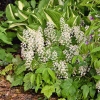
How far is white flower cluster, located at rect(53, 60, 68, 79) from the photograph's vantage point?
13.7ft

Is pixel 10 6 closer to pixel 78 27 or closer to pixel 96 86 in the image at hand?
pixel 78 27

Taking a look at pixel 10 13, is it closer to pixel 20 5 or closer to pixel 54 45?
pixel 20 5

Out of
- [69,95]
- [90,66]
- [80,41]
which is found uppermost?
[80,41]

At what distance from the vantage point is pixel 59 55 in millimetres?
4309

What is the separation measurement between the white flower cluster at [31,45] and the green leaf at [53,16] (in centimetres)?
25

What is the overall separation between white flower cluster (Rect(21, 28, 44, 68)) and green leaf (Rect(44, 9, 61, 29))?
251 mm

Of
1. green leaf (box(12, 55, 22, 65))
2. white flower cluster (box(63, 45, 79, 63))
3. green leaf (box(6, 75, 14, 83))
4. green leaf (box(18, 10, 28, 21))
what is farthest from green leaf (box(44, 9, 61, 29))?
green leaf (box(6, 75, 14, 83))

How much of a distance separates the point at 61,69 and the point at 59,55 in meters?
0.22

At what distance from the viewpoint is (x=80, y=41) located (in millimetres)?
4355

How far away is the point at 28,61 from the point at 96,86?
3.08 feet

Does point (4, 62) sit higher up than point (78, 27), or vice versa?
point (78, 27)

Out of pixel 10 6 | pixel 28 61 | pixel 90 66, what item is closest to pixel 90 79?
Answer: pixel 90 66

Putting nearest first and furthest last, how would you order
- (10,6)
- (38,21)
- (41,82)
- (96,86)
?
(96,86) → (41,82) → (38,21) → (10,6)

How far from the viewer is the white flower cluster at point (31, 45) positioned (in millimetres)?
4281
